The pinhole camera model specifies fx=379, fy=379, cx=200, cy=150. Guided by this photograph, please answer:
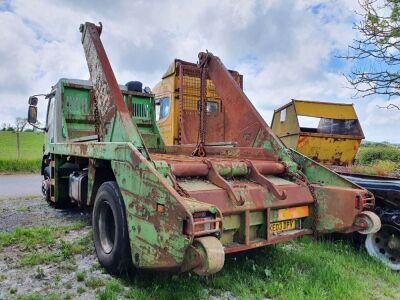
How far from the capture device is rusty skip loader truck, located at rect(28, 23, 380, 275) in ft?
8.68

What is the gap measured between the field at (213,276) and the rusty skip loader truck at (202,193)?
11.3 inches

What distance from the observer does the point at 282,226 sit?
361 centimetres

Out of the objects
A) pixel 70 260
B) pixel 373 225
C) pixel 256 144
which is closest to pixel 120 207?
pixel 70 260

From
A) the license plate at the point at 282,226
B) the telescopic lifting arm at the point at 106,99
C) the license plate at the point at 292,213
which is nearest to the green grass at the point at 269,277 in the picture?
the license plate at the point at 282,226

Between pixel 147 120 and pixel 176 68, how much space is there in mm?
1503

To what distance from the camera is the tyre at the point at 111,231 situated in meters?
3.25

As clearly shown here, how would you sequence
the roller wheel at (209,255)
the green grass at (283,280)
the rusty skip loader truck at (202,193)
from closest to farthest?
the roller wheel at (209,255) < the rusty skip loader truck at (202,193) < the green grass at (283,280)

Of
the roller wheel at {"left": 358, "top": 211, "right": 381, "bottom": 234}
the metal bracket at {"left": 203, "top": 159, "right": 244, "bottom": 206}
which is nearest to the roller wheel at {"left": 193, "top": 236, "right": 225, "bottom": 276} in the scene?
the metal bracket at {"left": 203, "top": 159, "right": 244, "bottom": 206}

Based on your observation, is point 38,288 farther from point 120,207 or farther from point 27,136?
point 27,136

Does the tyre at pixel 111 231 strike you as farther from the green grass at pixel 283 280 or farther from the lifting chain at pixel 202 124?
the lifting chain at pixel 202 124

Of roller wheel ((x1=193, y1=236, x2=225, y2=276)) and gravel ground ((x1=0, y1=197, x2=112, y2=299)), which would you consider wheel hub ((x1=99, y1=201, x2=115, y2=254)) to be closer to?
gravel ground ((x1=0, y1=197, x2=112, y2=299))

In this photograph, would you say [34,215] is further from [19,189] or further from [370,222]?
[19,189]

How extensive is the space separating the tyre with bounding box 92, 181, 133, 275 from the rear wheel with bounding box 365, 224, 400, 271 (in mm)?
2753

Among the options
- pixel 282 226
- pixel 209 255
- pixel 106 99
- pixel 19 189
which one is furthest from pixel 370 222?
pixel 19 189
